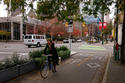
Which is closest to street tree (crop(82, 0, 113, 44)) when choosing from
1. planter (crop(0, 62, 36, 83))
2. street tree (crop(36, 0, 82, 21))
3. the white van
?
street tree (crop(36, 0, 82, 21))

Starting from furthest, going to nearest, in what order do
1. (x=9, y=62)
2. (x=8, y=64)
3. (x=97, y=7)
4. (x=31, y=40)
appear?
(x=31, y=40) → (x=97, y=7) → (x=9, y=62) → (x=8, y=64)

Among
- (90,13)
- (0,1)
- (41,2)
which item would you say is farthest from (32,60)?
(90,13)

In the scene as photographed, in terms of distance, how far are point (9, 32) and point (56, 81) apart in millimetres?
44649

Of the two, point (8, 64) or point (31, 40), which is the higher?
point (31, 40)

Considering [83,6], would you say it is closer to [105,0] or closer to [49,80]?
[105,0]

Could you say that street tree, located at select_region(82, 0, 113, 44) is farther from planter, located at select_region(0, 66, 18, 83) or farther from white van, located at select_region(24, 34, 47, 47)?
white van, located at select_region(24, 34, 47, 47)

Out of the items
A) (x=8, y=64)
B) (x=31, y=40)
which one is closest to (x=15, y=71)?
(x=8, y=64)

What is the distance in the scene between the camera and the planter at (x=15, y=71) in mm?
5684

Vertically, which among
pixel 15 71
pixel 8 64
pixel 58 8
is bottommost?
pixel 15 71

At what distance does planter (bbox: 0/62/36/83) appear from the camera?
18.6ft

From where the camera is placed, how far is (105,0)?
9961 millimetres

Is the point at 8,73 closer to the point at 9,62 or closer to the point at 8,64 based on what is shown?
the point at 8,64

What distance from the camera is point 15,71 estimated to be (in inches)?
251

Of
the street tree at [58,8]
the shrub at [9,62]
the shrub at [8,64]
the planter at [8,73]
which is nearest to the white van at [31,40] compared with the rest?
the street tree at [58,8]
